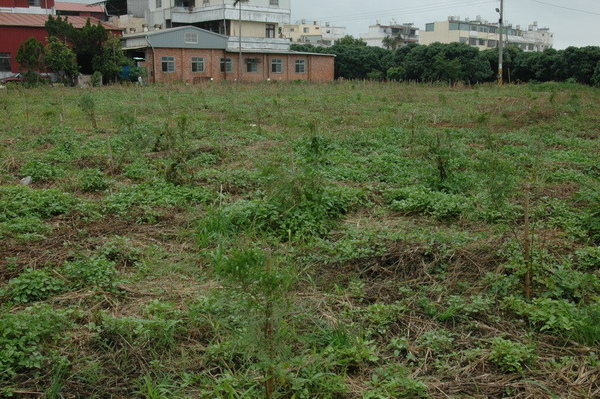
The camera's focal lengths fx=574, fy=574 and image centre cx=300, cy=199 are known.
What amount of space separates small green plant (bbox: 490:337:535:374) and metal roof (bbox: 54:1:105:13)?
5203 cm

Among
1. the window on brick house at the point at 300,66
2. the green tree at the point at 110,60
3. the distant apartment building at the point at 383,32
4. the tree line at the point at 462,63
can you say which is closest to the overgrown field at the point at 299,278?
the green tree at the point at 110,60

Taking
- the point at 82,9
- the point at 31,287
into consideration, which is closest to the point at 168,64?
the point at 82,9

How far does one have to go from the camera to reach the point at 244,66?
1695 inches

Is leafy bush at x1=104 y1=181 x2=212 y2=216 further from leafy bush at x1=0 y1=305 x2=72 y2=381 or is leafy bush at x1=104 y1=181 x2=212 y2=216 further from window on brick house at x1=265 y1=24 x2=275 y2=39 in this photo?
window on brick house at x1=265 y1=24 x2=275 y2=39

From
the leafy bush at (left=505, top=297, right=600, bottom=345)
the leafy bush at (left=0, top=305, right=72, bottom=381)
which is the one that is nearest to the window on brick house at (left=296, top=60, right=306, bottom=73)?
the leafy bush at (left=505, top=297, right=600, bottom=345)

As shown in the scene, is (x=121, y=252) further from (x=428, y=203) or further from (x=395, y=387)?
(x=428, y=203)

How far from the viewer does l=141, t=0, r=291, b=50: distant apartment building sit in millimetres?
43094

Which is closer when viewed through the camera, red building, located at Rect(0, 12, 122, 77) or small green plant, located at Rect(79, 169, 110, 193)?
small green plant, located at Rect(79, 169, 110, 193)

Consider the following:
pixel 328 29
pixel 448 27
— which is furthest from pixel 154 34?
pixel 328 29

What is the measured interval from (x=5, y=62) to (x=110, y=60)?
7987mm

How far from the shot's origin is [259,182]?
6.68 m

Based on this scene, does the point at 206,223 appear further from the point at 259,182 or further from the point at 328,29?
the point at 328,29

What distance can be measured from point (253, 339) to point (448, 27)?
72219 millimetres

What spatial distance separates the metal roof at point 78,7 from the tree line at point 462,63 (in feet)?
A: 57.3
